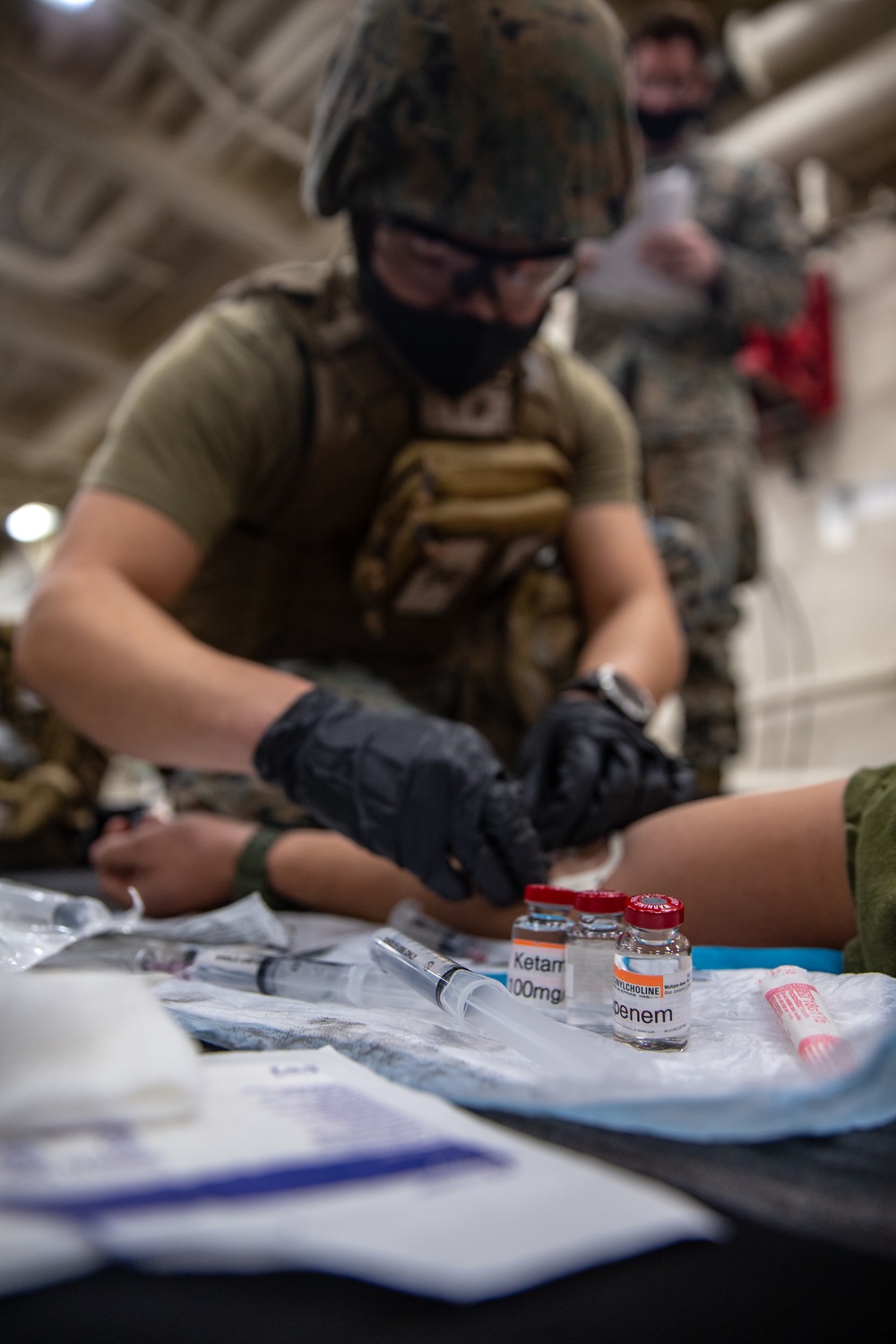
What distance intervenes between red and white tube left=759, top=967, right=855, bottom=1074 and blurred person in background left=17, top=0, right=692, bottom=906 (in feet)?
0.80

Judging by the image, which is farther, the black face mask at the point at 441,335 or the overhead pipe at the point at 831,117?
the overhead pipe at the point at 831,117

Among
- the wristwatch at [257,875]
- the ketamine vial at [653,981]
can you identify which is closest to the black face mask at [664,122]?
the wristwatch at [257,875]

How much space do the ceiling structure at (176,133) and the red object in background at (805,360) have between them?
550 mm

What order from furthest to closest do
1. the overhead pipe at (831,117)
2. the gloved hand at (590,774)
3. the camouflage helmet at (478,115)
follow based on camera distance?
the overhead pipe at (831,117) → the camouflage helmet at (478,115) → the gloved hand at (590,774)

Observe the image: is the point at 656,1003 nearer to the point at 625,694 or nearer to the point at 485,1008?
the point at 485,1008

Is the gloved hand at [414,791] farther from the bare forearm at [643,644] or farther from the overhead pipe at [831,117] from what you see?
the overhead pipe at [831,117]

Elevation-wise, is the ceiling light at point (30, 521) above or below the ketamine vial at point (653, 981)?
below

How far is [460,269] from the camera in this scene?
1.09 m

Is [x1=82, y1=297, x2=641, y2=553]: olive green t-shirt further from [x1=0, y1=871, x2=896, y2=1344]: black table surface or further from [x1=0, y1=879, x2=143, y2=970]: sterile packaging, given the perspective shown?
[x1=0, y1=871, x2=896, y2=1344]: black table surface

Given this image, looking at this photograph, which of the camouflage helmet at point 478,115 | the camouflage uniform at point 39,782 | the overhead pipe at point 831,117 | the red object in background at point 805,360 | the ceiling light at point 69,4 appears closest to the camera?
the camouflage helmet at point 478,115

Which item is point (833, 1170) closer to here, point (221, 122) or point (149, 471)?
point (149, 471)

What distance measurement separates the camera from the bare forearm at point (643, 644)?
1.25 m

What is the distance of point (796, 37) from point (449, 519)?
10.5 ft

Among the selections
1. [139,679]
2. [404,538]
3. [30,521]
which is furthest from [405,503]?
[30,521]
